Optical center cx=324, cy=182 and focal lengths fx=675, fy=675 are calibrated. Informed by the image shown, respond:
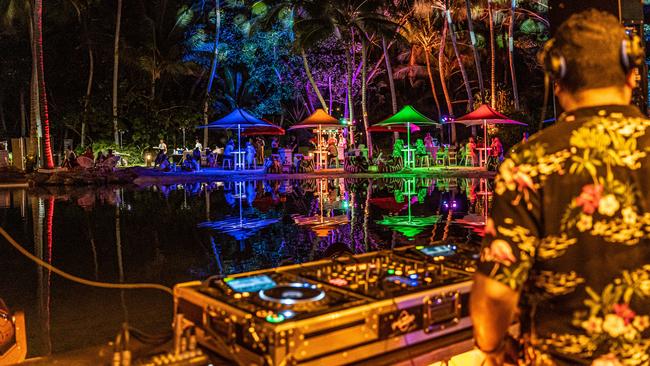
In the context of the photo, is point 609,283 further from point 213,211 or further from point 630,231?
point 213,211

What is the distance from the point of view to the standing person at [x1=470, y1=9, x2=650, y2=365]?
1601 mm

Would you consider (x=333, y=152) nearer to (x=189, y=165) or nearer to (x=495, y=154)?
(x=189, y=165)

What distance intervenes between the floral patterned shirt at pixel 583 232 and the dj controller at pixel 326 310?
579mm

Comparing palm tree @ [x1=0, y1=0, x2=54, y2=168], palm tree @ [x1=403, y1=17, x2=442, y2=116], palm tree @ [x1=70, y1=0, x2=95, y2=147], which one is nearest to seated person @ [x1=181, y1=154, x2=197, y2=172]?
palm tree @ [x1=0, y1=0, x2=54, y2=168]

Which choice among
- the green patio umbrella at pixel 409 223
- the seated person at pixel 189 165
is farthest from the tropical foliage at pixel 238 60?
the green patio umbrella at pixel 409 223

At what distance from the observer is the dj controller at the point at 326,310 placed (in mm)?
1981

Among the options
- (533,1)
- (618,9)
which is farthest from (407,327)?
(533,1)

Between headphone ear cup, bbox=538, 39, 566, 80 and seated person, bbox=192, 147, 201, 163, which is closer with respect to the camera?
headphone ear cup, bbox=538, 39, 566, 80

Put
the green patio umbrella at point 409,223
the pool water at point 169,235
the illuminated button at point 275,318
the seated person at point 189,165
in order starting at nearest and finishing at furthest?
the illuminated button at point 275,318, the pool water at point 169,235, the green patio umbrella at point 409,223, the seated person at point 189,165

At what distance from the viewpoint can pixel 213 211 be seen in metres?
13.8

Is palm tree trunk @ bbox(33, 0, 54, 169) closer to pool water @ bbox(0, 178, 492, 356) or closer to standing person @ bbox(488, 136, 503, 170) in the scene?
pool water @ bbox(0, 178, 492, 356)

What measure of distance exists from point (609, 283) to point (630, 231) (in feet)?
0.45

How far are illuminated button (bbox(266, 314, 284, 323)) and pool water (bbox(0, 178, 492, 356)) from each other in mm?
1074

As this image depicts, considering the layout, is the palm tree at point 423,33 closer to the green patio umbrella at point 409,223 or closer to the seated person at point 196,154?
the seated person at point 196,154
